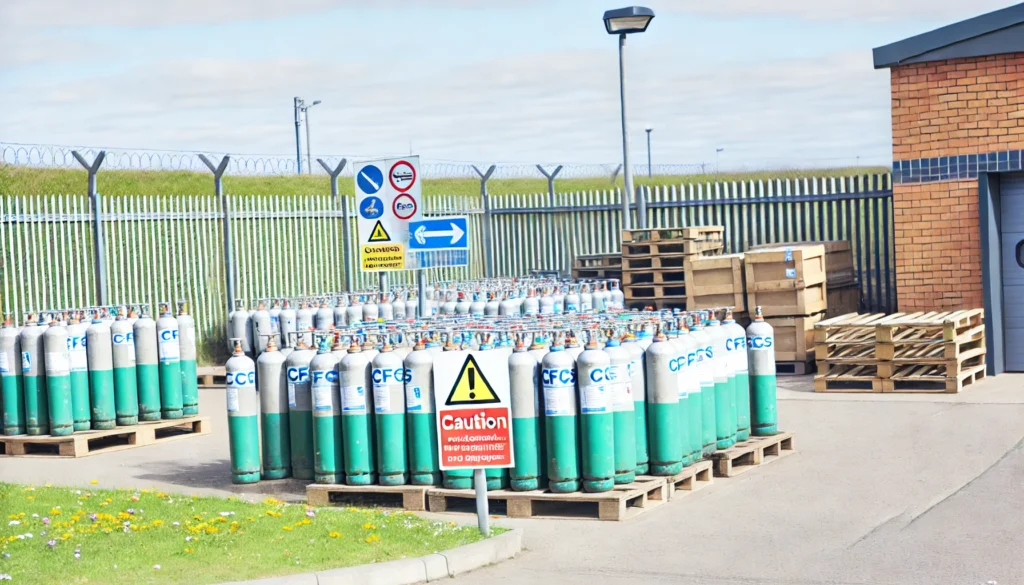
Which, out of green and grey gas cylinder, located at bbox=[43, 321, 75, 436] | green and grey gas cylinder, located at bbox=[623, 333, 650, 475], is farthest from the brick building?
green and grey gas cylinder, located at bbox=[43, 321, 75, 436]

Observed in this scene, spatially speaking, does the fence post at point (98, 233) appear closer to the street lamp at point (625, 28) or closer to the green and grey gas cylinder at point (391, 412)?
the street lamp at point (625, 28)

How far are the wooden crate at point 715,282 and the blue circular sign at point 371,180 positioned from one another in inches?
249

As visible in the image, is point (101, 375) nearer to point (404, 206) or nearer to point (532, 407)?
point (404, 206)

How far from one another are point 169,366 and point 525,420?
5.87 meters

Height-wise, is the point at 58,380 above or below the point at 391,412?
above

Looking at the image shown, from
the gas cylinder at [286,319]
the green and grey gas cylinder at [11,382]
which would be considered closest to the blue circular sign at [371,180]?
the green and grey gas cylinder at [11,382]

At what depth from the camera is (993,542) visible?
28.9 ft

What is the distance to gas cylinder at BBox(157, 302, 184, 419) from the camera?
47.1ft

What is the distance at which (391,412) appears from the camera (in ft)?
34.5

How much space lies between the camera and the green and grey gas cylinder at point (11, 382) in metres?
13.7

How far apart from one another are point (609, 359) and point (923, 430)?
5.06 meters

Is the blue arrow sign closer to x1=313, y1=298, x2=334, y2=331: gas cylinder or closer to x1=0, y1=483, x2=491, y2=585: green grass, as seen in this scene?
x1=0, y1=483, x2=491, y2=585: green grass

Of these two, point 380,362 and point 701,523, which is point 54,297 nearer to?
point 380,362

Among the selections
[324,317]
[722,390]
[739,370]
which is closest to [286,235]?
[324,317]
